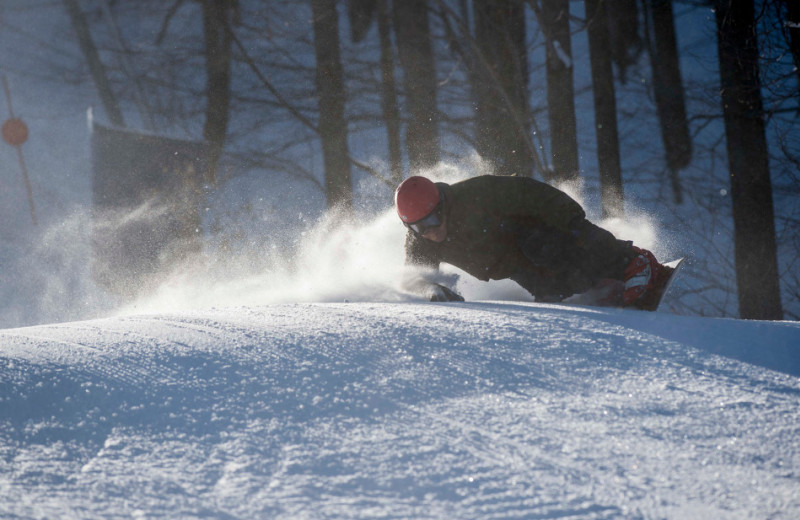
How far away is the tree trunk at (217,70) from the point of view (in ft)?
37.3

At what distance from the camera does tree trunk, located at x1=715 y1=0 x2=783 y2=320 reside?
7.16 meters

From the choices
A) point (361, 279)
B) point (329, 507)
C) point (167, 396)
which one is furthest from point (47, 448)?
point (361, 279)

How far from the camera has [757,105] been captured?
718 centimetres

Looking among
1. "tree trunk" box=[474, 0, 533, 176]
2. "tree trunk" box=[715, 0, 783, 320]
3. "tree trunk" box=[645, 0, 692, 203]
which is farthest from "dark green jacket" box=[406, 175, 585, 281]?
"tree trunk" box=[645, 0, 692, 203]

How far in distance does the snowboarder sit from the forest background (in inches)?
58.7

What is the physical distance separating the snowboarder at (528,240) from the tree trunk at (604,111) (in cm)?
512

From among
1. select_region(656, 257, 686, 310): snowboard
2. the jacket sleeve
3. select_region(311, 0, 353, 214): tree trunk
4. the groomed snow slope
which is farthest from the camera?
select_region(311, 0, 353, 214): tree trunk

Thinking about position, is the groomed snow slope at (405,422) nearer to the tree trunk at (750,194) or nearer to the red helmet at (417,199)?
the red helmet at (417,199)

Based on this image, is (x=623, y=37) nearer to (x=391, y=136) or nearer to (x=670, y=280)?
(x=391, y=136)

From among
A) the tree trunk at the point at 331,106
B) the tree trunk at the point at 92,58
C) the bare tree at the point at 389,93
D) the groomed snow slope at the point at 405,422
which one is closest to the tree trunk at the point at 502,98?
the bare tree at the point at 389,93

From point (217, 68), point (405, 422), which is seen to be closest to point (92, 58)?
point (217, 68)

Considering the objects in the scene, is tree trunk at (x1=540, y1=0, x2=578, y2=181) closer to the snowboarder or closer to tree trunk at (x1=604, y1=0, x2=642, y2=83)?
the snowboarder

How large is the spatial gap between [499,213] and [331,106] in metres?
6.05

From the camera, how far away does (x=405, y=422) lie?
5.16 ft
